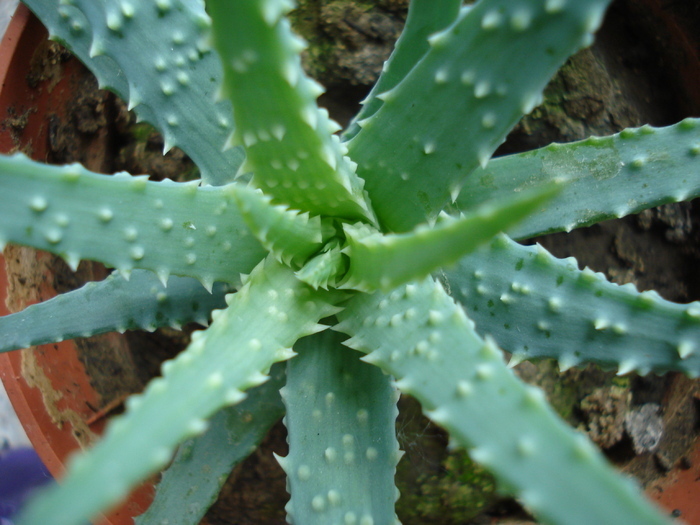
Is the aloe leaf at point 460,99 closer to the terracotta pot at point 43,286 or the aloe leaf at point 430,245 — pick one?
the aloe leaf at point 430,245

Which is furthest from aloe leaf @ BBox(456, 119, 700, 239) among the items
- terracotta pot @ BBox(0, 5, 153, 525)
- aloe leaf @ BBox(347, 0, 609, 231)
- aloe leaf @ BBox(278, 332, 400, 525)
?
terracotta pot @ BBox(0, 5, 153, 525)

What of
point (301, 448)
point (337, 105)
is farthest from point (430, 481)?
point (337, 105)

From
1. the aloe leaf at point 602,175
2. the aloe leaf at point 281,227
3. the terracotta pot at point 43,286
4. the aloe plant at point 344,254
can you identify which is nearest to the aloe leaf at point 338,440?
the aloe plant at point 344,254

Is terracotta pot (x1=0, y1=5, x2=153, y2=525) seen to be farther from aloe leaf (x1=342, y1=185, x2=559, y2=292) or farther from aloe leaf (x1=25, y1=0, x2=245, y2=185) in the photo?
aloe leaf (x1=342, y1=185, x2=559, y2=292)

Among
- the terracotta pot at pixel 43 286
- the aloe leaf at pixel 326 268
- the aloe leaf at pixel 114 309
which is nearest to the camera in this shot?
the aloe leaf at pixel 326 268

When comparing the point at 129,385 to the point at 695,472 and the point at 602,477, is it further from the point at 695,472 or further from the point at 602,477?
the point at 695,472
